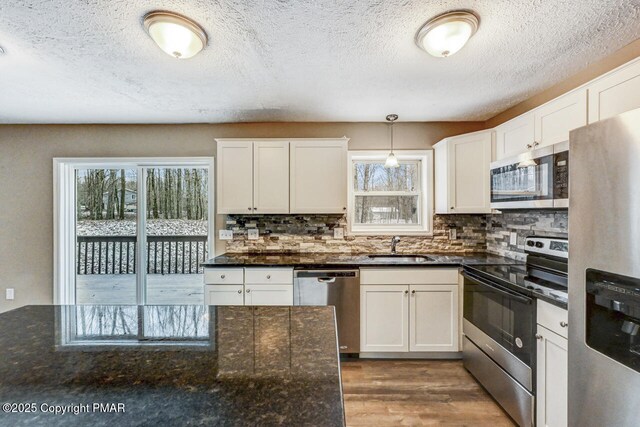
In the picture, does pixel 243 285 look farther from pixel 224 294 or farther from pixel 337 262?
pixel 337 262

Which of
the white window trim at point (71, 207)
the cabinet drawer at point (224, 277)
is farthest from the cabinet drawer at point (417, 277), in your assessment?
the white window trim at point (71, 207)

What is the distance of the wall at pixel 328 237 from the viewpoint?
3268 mm

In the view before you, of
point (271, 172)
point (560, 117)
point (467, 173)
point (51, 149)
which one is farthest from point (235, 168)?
point (560, 117)

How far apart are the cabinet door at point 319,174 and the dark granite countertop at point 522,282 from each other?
4.41ft

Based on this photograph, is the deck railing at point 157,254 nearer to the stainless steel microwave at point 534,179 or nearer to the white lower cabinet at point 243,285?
the white lower cabinet at point 243,285

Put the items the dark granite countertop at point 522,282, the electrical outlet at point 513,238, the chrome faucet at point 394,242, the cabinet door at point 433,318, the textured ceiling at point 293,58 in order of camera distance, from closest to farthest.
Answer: the textured ceiling at point 293,58
the dark granite countertop at point 522,282
the cabinet door at point 433,318
the electrical outlet at point 513,238
the chrome faucet at point 394,242

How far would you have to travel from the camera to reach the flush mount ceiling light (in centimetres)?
146

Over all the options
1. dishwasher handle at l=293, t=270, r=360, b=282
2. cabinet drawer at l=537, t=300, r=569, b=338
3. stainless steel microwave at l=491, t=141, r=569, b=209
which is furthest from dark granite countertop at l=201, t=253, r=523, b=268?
cabinet drawer at l=537, t=300, r=569, b=338

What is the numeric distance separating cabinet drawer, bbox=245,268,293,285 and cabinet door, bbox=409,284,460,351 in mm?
1110

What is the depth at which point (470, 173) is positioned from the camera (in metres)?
2.88

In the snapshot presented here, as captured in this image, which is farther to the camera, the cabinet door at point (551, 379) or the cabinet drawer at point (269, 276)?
the cabinet drawer at point (269, 276)

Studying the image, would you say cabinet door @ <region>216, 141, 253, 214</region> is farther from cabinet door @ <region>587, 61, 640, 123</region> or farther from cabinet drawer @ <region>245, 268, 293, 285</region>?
cabinet door @ <region>587, 61, 640, 123</region>

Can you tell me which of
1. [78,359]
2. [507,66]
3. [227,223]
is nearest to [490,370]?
[507,66]

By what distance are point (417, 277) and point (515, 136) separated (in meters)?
1.45
